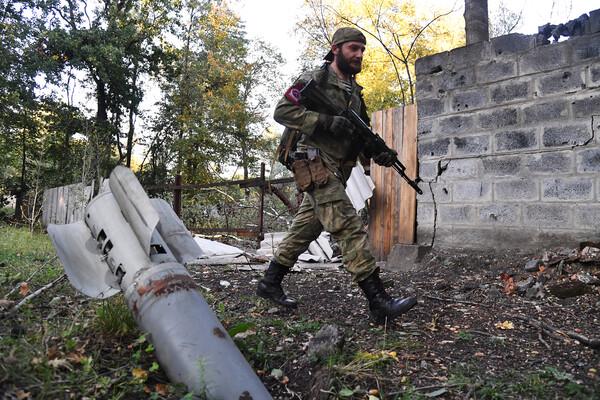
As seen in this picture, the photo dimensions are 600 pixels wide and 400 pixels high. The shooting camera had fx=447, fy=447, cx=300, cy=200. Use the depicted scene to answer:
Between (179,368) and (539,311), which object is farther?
(539,311)

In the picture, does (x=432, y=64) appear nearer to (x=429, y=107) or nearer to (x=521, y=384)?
(x=429, y=107)

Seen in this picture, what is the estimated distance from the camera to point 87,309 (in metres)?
2.51

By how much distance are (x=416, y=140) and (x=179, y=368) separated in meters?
3.57

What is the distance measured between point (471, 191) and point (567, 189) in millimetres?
778

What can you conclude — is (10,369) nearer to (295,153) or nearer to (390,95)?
(295,153)

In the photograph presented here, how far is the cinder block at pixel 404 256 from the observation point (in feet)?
14.3

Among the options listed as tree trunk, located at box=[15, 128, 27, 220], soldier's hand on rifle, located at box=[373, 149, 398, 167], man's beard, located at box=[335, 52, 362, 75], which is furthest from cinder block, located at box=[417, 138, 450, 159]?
tree trunk, located at box=[15, 128, 27, 220]

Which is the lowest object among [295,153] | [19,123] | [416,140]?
[295,153]

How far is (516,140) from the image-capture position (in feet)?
12.5

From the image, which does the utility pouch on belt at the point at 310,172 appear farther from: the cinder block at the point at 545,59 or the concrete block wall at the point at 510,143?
the cinder block at the point at 545,59

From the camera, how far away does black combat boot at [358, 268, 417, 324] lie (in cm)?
252

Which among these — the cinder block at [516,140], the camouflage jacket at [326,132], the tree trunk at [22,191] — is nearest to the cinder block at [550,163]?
the cinder block at [516,140]

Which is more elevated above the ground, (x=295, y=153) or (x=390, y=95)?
(x=390, y=95)

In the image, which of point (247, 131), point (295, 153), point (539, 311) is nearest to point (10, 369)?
point (295, 153)
